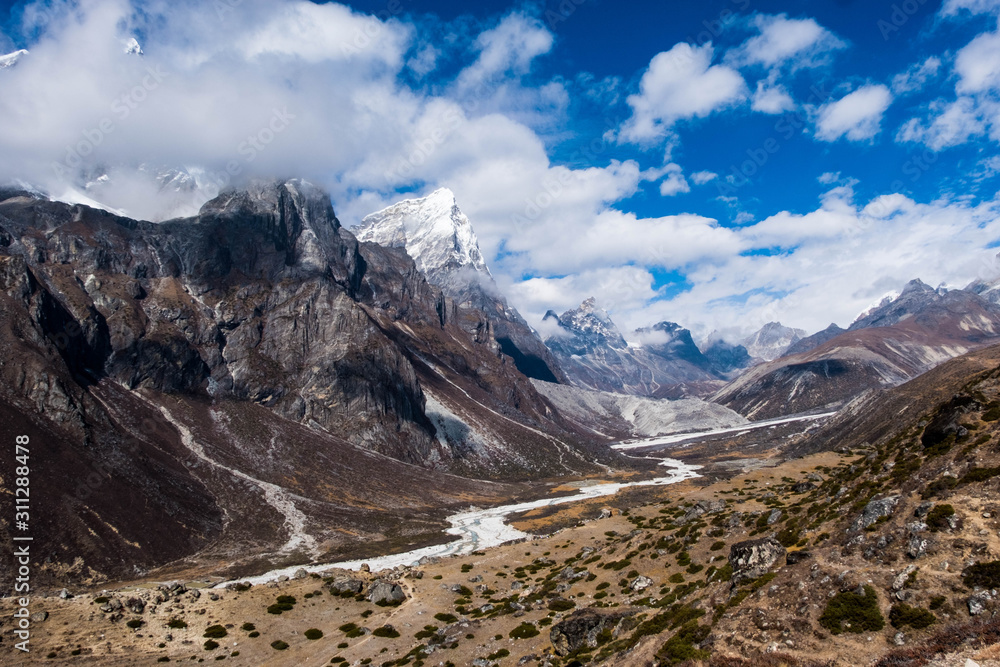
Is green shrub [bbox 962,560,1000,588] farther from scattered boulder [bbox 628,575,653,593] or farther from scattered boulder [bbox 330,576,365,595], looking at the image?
scattered boulder [bbox 330,576,365,595]

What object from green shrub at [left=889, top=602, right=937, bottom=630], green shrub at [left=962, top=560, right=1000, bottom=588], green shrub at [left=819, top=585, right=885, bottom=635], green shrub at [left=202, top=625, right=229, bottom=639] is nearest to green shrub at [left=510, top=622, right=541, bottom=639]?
green shrub at [left=819, top=585, right=885, bottom=635]

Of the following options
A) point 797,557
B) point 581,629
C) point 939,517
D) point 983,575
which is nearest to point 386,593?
point 581,629

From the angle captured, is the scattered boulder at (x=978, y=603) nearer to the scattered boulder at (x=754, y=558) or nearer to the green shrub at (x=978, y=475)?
the green shrub at (x=978, y=475)

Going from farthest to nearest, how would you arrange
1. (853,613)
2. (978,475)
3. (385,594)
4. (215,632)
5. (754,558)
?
(385,594), (215,632), (754,558), (978,475), (853,613)

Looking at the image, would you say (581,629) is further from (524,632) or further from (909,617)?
(909,617)

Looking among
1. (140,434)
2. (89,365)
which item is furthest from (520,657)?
(89,365)

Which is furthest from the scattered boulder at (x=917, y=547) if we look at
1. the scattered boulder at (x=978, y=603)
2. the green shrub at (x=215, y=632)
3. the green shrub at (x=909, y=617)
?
the green shrub at (x=215, y=632)
